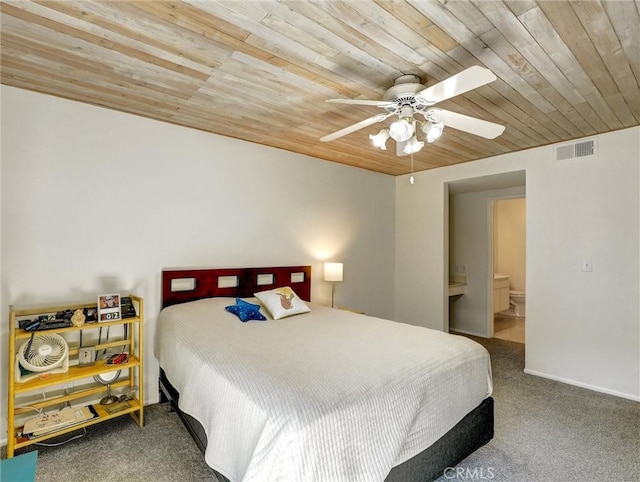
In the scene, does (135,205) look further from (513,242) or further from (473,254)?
(513,242)

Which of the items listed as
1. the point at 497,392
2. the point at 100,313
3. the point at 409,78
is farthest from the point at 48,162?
the point at 497,392

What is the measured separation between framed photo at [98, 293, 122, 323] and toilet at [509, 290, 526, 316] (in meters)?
6.78

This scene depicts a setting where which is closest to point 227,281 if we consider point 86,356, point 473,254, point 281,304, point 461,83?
point 281,304

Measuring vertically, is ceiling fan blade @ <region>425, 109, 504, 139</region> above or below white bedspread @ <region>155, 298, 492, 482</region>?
above

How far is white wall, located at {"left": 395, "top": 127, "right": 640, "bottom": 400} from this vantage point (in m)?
3.04

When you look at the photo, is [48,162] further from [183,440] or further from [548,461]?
[548,461]

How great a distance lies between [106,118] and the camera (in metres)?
2.66

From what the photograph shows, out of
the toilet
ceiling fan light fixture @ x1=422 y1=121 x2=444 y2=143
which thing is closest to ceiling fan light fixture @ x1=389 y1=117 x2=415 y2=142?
ceiling fan light fixture @ x1=422 y1=121 x2=444 y2=143

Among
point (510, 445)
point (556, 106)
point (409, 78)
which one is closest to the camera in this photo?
point (409, 78)

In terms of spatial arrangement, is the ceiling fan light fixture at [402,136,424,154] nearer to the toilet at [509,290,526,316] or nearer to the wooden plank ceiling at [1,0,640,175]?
the wooden plank ceiling at [1,0,640,175]

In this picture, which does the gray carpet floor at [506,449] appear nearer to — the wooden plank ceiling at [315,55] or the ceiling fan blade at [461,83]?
the ceiling fan blade at [461,83]

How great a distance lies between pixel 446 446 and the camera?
6.14 feet

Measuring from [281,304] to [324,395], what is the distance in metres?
1.47

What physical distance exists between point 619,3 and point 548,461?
8.23 ft
